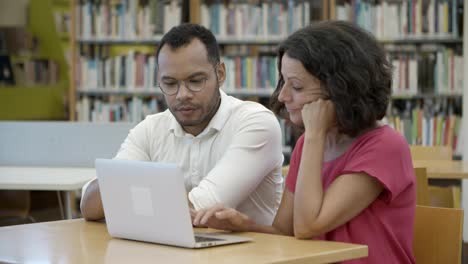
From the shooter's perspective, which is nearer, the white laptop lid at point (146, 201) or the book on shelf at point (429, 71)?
the white laptop lid at point (146, 201)

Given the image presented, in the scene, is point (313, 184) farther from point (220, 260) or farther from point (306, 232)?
point (220, 260)

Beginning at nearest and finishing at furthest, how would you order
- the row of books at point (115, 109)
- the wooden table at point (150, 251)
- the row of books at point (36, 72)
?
the wooden table at point (150, 251) < the row of books at point (115, 109) < the row of books at point (36, 72)

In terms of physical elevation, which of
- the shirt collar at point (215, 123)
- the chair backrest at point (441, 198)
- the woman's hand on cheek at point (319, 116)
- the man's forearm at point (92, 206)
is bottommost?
the chair backrest at point (441, 198)

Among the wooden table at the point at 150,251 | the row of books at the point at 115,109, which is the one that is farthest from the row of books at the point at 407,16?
the wooden table at the point at 150,251

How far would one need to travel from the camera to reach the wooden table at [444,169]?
4.44m

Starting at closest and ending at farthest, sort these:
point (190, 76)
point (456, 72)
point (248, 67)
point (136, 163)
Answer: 1. point (136, 163)
2. point (190, 76)
3. point (456, 72)
4. point (248, 67)

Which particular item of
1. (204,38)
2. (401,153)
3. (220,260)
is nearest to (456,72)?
(204,38)

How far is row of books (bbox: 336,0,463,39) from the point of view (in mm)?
6551

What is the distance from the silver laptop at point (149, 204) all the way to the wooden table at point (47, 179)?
1.64m

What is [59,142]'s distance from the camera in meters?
5.03

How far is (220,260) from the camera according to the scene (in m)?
1.88

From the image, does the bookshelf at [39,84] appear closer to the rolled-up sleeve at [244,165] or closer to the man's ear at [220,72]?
the man's ear at [220,72]

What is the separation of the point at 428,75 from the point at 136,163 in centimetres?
480

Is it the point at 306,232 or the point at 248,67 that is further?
the point at 248,67
